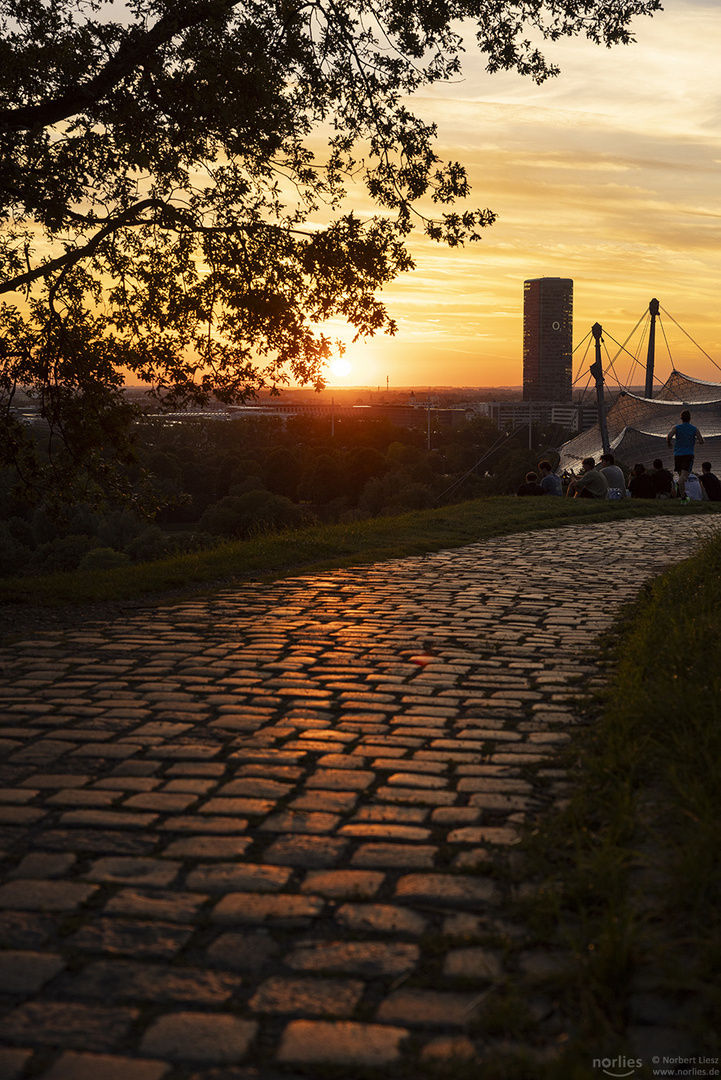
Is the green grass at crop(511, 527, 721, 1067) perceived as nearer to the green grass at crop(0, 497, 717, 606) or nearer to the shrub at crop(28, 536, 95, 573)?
the green grass at crop(0, 497, 717, 606)

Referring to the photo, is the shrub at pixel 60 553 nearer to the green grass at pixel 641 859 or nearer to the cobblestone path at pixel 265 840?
the cobblestone path at pixel 265 840

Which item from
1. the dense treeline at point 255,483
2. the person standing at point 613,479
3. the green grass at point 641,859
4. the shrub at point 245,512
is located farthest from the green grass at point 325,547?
the shrub at point 245,512

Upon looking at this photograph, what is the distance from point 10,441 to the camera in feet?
34.1

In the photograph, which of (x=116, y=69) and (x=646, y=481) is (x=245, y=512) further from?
(x=116, y=69)

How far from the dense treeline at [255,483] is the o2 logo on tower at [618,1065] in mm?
9180

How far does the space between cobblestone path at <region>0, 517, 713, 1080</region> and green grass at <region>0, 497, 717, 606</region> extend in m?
2.37

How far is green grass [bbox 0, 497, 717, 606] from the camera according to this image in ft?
32.5

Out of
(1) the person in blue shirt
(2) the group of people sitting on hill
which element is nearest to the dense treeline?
(2) the group of people sitting on hill

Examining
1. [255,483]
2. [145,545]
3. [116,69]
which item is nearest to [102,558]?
[145,545]

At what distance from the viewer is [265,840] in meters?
3.61

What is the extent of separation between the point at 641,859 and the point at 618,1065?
3.30ft

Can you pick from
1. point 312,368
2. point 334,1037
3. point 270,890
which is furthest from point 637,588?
point 334,1037

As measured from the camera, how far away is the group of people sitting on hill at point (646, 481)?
840 inches

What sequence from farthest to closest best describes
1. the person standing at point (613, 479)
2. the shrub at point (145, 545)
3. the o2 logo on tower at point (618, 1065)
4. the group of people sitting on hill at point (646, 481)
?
the shrub at point (145, 545), the person standing at point (613, 479), the group of people sitting on hill at point (646, 481), the o2 logo on tower at point (618, 1065)
